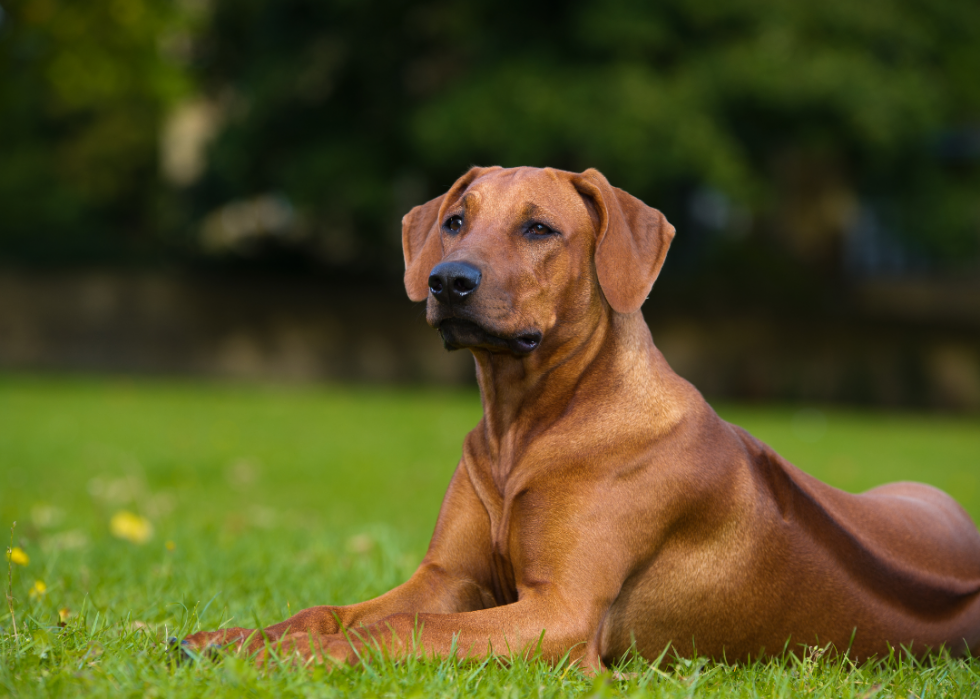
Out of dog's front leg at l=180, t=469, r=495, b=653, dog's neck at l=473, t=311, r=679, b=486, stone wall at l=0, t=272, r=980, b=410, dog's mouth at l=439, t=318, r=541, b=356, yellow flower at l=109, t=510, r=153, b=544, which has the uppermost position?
dog's mouth at l=439, t=318, r=541, b=356

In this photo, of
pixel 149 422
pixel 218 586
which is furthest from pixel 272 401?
pixel 218 586

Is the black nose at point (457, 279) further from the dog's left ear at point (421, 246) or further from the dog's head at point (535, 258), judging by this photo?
the dog's left ear at point (421, 246)

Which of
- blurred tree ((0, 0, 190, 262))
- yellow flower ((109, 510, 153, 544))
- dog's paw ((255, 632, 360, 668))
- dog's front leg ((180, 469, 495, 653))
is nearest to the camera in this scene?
dog's paw ((255, 632, 360, 668))

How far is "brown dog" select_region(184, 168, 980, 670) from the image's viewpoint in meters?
3.29

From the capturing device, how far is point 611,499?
3270mm

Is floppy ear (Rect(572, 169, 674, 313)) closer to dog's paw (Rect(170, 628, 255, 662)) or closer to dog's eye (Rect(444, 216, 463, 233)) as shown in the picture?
dog's eye (Rect(444, 216, 463, 233))

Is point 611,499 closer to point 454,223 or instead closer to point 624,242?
point 624,242

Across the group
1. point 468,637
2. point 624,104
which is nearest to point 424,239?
point 468,637

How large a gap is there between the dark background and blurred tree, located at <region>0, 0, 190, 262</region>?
0.20 feet

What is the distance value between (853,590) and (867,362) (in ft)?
56.3

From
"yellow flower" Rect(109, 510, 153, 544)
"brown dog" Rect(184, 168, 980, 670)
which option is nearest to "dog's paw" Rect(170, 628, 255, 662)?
"brown dog" Rect(184, 168, 980, 670)

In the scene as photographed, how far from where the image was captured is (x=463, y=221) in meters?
3.70

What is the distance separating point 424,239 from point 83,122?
78.9ft

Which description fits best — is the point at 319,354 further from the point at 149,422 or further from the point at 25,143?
the point at 25,143
